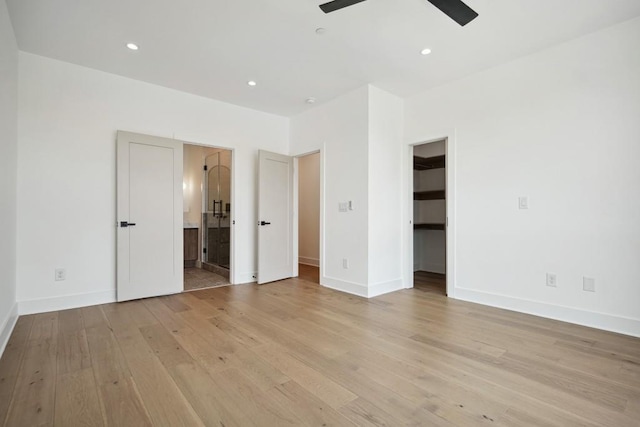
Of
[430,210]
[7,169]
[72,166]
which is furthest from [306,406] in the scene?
[430,210]

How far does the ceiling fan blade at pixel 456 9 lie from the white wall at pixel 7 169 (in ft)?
10.4

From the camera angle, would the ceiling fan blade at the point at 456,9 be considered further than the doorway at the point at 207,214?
No

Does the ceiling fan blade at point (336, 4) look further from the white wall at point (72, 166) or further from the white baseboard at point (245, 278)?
the white baseboard at point (245, 278)

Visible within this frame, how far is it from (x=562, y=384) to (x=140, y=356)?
2794mm

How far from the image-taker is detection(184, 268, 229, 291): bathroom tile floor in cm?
447

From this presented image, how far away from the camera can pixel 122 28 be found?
9.11ft

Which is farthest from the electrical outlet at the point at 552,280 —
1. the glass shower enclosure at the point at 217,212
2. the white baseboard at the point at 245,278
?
the glass shower enclosure at the point at 217,212

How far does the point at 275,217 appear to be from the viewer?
4875 millimetres

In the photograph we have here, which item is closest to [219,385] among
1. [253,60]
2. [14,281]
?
[14,281]

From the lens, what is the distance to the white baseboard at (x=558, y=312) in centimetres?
269

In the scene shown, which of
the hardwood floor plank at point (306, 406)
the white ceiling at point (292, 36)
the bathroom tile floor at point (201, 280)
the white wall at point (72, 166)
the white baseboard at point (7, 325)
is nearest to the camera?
the hardwood floor plank at point (306, 406)

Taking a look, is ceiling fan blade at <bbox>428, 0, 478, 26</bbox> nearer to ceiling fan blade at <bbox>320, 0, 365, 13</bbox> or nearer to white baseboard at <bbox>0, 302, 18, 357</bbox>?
ceiling fan blade at <bbox>320, 0, 365, 13</bbox>

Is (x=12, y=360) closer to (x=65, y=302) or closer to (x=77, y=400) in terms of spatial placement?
(x=77, y=400)

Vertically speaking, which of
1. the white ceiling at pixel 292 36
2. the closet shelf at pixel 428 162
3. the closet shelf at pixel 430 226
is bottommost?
the closet shelf at pixel 430 226
